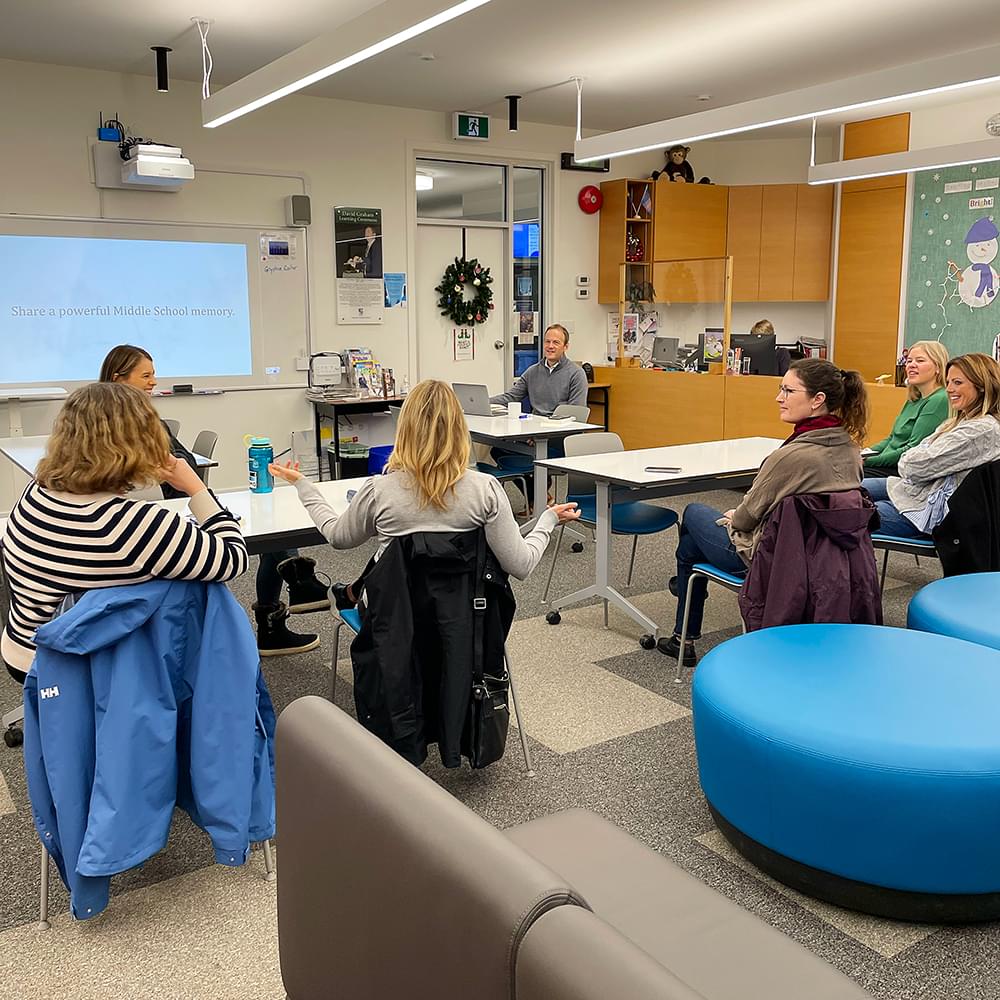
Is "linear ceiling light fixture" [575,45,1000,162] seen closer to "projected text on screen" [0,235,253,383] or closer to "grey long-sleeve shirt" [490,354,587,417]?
"grey long-sleeve shirt" [490,354,587,417]

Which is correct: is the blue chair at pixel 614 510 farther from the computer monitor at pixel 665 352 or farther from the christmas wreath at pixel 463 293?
the christmas wreath at pixel 463 293

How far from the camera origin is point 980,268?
793 centimetres

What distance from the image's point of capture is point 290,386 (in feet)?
24.8

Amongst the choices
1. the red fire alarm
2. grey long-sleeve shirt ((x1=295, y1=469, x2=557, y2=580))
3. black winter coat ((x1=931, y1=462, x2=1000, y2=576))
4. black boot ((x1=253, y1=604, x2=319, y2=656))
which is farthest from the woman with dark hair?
the red fire alarm

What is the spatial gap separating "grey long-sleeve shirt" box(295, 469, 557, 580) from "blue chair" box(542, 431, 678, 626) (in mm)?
1404

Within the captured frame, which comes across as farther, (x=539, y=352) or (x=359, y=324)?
(x=539, y=352)

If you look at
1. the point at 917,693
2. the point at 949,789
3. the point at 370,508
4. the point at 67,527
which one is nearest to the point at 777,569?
the point at 917,693

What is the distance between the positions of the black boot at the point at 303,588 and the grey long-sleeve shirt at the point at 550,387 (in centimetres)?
258

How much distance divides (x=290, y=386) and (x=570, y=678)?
14.6 ft

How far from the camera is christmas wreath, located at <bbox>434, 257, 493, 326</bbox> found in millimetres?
8289

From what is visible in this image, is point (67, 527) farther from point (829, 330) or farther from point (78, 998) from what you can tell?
point (829, 330)

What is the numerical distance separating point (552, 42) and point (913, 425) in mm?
3087

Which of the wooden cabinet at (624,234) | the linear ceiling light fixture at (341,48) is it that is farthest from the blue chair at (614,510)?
the wooden cabinet at (624,234)

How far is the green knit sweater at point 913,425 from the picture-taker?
4.86 metres
